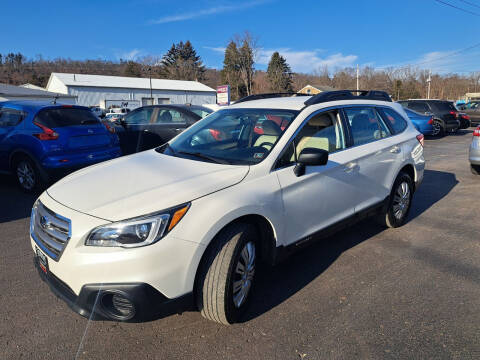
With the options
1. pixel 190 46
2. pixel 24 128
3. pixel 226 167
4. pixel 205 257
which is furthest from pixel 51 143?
pixel 190 46

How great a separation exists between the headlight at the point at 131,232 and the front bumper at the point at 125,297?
255 mm

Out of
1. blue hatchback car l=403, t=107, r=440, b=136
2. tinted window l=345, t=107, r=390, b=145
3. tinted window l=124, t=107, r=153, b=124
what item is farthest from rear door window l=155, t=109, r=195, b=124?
blue hatchback car l=403, t=107, r=440, b=136

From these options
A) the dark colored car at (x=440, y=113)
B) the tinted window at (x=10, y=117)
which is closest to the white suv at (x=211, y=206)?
the tinted window at (x=10, y=117)

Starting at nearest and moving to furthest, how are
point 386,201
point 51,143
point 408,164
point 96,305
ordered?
point 96,305 < point 386,201 < point 408,164 < point 51,143

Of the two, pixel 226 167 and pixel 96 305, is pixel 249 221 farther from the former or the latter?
pixel 96 305

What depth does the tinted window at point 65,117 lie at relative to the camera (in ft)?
19.5

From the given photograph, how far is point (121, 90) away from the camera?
52.4m

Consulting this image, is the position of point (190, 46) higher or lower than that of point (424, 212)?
higher

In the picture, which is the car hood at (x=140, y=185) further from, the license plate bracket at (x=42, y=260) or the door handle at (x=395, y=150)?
the door handle at (x=395, y=150)

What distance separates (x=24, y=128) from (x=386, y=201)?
5898 mm

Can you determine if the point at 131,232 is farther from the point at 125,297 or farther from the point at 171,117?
the point at 171,117

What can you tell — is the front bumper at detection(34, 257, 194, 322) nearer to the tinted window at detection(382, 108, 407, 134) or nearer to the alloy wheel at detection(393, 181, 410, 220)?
the alloy wheel at detection(393, 181, 410, 220)

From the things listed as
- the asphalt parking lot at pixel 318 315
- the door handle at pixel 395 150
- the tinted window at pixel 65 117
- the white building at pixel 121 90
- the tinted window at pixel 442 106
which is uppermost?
the white building at pixel 121 90

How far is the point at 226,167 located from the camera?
9.15 feet
